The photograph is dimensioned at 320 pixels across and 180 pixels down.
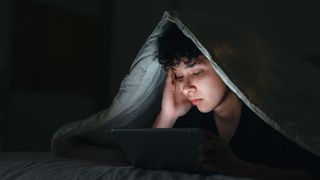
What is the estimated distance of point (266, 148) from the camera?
1246 millimetres

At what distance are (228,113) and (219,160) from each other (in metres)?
0.40

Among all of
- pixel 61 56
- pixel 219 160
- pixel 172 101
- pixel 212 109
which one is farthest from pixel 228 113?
pixel 61 56

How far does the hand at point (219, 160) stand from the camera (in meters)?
0.99

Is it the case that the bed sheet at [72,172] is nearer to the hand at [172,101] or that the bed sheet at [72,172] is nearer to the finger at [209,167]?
the finger at [209,167]

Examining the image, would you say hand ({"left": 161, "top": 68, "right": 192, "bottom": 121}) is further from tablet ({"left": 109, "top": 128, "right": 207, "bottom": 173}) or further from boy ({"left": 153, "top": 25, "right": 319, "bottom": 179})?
tablet ({"left": 109, "top": 128, "right": 207, "bottom": 173})

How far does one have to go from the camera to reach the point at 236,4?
2070 mm

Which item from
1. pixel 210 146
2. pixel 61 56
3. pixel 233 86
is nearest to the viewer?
pixel 210 146

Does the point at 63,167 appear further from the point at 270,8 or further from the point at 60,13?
the point at 60,13

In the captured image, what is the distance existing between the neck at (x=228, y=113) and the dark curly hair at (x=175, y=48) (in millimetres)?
154

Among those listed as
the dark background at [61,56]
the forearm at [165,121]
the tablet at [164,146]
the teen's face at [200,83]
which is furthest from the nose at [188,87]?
the dark background at [61,56]

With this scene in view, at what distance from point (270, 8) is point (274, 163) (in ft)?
2.94

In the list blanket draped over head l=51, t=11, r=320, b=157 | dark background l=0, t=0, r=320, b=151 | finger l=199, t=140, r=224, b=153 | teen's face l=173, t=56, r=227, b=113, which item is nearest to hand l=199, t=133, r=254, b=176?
finger l=199, t=140, r=224, b=153

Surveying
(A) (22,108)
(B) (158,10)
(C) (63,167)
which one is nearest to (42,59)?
(A) (22,108)

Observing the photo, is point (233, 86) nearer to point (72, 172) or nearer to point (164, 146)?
point (164, 146)
